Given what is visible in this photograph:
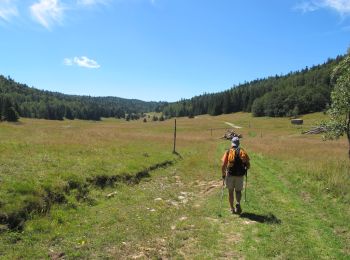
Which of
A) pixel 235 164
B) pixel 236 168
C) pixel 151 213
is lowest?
Result: pixel 151 213

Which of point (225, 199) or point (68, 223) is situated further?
point (225, 199)

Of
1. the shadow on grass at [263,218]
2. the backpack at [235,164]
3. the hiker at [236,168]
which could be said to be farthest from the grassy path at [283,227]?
the backpack at [235,164]

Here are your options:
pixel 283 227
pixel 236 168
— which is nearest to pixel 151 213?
pixel 236 168

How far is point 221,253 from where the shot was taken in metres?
9.13

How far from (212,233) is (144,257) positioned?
8.68 feet

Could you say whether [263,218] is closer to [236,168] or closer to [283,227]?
[283,227]

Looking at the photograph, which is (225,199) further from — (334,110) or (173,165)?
(334,110)

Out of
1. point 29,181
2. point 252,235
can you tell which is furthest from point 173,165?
point 252,235

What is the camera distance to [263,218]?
40.5 feet

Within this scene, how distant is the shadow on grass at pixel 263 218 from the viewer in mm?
11927

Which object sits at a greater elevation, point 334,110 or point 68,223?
point 334,110

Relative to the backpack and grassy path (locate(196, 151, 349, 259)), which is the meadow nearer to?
grassy path (locate(196, 151, 349, 259))

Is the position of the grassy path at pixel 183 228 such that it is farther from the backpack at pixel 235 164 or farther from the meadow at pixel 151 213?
the backpack at pixel 235 164

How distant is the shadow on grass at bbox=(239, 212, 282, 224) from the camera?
1193 cm
